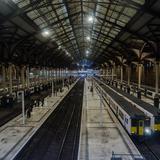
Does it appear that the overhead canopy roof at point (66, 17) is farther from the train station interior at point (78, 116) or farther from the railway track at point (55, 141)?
the railway track at point (55, 141)

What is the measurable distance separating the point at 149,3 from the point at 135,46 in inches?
967

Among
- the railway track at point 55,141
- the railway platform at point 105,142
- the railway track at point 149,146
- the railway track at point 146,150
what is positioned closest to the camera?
the railway platform at point 105,142

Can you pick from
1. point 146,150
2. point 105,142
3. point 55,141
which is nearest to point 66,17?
point 55,141

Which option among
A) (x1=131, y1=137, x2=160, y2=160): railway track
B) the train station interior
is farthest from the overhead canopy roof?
(x1=131, y1=137, x2=160, y2=160): railway track

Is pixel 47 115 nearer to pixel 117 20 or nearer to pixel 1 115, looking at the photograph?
pixel 1 115

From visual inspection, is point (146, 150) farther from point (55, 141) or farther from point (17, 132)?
point (17, 132)

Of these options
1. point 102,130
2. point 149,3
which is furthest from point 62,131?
point 149,3

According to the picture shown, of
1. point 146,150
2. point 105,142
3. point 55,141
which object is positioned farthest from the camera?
point 55,141

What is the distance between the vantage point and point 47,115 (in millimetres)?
31609

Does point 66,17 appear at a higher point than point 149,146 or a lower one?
higher

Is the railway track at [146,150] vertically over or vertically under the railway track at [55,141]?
over

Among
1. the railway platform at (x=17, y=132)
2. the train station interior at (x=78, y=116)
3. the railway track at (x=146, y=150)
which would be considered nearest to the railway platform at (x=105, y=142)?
the train station interior at (x=78, y=116)

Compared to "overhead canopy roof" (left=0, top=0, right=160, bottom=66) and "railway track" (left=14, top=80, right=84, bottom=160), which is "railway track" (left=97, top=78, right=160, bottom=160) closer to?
"railway track" (left=14, top=80, right=84, bottom=160)

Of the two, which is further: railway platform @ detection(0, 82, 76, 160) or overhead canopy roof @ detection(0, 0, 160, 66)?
overhead canopy roof @ detection(0, 0, 160, 66)
